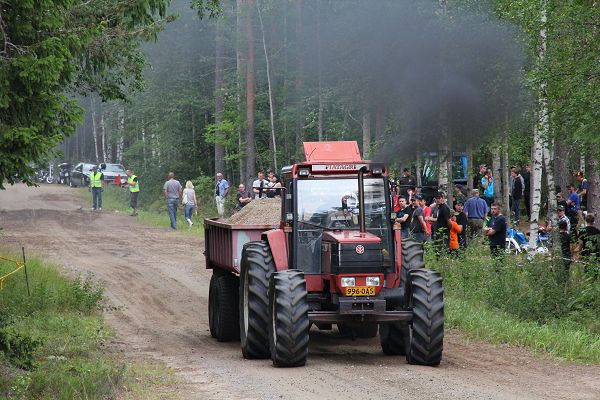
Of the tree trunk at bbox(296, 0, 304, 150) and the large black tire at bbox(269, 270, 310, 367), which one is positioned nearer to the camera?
the large black tire at bbox(269, 270, 310, 367)

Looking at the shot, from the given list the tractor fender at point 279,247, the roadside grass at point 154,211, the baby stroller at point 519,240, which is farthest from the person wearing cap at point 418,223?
the roadside grass at point 154,211

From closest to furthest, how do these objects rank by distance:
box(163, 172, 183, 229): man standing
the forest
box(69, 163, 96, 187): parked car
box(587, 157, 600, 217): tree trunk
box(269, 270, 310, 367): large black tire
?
the forest < box(269, 270, 310, 367): large black tire < box(587, 157, 600, 217): tree trunk < box(163, 172, 183, 229): man standing < box(69, 163, 96, 187): parked car

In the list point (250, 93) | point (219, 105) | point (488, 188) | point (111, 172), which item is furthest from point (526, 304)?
point (111, 172)

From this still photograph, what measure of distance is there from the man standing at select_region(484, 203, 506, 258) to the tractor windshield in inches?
314

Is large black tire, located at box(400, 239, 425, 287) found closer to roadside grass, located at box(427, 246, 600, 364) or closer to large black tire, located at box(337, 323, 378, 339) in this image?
large black tire, located at box(337, 323, 378, 339)

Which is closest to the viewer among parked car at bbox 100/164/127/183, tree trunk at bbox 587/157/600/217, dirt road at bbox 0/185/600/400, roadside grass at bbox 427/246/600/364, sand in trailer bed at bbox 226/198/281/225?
dirt road at bbox 0/185/600/400

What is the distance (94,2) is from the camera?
14.5 m

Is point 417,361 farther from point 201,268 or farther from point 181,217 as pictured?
point 181,217

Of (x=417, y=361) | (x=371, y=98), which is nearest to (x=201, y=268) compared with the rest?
(x=371, y=98)

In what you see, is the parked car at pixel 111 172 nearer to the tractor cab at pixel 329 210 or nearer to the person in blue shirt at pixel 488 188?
the person in blue shirt at pixel 488 188

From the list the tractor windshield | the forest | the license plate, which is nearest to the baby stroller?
the forest

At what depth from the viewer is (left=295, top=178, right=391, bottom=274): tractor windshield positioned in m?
12.4

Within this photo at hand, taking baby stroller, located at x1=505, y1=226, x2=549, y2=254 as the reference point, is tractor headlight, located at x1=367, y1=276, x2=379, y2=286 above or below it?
above

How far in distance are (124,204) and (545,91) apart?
29.8m
